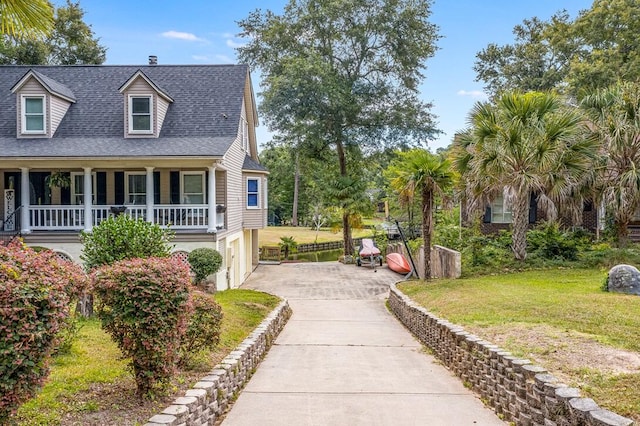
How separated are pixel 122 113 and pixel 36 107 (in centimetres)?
282

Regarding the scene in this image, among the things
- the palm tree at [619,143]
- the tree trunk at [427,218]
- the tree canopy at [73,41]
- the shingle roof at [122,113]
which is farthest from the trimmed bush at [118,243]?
the tree canopy at [73,41]

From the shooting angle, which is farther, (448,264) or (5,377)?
(448,264)

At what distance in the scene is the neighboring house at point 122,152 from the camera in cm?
1745

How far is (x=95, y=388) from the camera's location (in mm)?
6086

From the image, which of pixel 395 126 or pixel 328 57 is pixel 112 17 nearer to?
pixel 328 57

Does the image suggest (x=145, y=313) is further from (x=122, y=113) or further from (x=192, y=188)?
(x=122, y=113)

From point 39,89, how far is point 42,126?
126cm

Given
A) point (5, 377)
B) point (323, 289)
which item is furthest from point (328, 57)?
point (5, 377)

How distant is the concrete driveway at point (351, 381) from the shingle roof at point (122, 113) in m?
Answer: 7.49

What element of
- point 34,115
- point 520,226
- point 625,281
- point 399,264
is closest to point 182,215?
point 34,115

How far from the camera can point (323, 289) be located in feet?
66.9

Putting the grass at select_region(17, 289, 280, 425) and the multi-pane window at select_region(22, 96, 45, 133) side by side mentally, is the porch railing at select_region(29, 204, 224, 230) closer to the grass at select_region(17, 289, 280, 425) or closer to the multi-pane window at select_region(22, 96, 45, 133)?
the multi-pane window at select_region(22, 96, 45, 133)

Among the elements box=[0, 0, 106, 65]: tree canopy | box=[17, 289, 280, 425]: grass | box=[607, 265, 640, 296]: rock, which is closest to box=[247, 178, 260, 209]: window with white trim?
box=[17, 289, 280, 425]: grass

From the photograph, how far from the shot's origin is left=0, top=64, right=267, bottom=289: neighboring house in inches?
687
